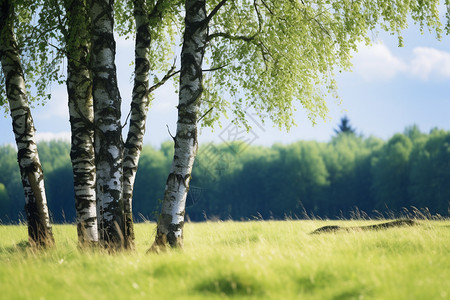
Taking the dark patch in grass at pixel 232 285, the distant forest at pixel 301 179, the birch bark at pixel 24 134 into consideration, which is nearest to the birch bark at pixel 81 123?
the birch bark at pixel 24 134

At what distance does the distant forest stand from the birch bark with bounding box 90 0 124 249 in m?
35.0

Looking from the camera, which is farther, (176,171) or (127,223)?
(127,223)

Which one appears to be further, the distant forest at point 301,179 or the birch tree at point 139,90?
the distant forest at point 301,179

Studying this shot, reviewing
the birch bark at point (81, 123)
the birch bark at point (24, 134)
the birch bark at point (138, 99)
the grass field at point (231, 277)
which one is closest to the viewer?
the grass field at point (231, 277)

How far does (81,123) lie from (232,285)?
250 inches

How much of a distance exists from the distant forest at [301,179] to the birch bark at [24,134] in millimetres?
33287

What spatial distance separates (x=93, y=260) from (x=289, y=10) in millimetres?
7533

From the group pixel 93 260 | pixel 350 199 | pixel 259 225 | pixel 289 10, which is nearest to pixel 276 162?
pixel 350 199

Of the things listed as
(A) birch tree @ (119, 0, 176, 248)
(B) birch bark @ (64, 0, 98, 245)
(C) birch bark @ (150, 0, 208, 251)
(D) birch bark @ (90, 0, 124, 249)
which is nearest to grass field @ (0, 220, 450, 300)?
(D) birch bark @ (90, 0, 124, 249)

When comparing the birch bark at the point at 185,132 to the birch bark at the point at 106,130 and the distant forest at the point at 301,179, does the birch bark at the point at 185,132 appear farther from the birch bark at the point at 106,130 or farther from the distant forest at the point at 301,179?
the distant forest at the point at 301,179

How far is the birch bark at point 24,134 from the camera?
10.7 m

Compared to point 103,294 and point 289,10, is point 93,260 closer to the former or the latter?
point 103,294

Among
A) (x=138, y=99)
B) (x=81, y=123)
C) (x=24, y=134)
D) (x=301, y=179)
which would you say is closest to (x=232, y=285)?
(x=81, y=123)

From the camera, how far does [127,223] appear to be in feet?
31.7
